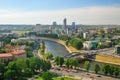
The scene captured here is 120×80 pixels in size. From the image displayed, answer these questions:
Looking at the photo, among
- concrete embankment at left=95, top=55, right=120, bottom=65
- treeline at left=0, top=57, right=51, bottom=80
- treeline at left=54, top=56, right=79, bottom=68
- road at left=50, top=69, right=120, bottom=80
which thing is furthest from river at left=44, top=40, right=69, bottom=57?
treeline at left=0, top=57, right=51, bottom=80

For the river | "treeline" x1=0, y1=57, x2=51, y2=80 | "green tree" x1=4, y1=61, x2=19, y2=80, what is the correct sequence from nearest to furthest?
"green tree" x1=4, y1=61, x2=19, y2=80 → "treeline" x1=0, y1=57, x2=51, y2=80 → the river

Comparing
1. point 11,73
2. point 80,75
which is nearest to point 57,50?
point 80,75

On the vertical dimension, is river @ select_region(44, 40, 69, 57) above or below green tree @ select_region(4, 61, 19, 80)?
below

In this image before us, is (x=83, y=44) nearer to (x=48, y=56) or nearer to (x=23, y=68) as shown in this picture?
(x=48, y=56)

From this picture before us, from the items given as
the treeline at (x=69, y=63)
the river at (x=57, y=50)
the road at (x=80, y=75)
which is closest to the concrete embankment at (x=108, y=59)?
the river at (x=57, y=50)

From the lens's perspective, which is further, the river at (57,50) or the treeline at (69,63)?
the river at (57,50)

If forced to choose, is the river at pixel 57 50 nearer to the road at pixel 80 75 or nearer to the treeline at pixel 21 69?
the road at pixel 80 75

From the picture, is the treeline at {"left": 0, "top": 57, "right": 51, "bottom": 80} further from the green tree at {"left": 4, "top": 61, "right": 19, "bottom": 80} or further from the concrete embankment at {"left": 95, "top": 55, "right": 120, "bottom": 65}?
the concrete embankment at {"left": 95, "top": 55, "right": 120, "bottom": 65}

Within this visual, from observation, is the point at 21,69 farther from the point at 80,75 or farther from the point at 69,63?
the point at 69,63

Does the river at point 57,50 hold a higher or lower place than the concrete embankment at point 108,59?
lower
